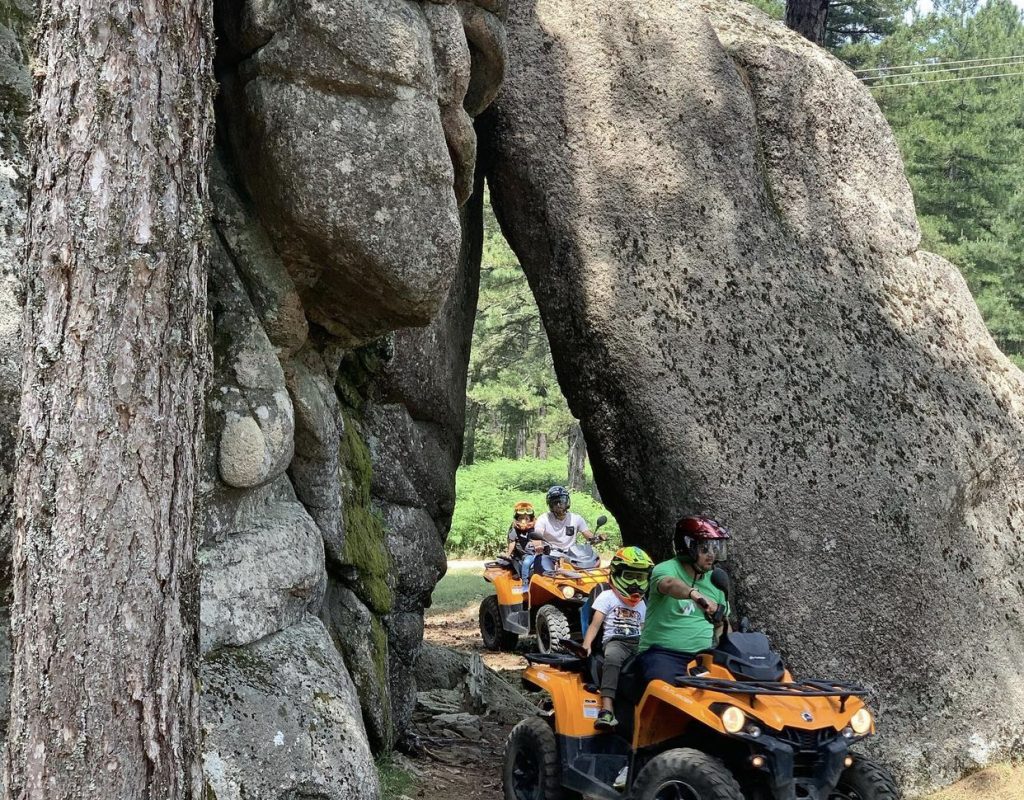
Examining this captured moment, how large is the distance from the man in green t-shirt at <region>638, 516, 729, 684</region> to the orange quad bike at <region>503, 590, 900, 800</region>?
0.13 metres

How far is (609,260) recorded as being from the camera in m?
7.87

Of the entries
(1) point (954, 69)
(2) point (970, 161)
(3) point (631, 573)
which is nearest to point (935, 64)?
(1) point (954, 69)

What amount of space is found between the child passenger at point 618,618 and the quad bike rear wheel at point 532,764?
334mm

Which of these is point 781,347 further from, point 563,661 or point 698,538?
point 563,661

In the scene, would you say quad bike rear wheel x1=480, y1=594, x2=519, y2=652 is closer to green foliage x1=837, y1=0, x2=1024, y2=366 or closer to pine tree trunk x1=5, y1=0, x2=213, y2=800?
pine tree trunk x1=5, y1=0, x2=213, y2=800

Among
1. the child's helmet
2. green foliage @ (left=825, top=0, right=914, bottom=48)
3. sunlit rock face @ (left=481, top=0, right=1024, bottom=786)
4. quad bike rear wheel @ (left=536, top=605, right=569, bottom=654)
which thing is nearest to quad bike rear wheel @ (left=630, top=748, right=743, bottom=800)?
the child's helmet

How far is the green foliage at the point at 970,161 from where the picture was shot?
22.3m

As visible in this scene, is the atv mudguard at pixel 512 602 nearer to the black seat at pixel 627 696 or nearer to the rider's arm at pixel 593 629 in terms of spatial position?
the rider's arm at pixel 593 629

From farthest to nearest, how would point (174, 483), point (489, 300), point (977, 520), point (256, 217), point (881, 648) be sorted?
point (489, 300) → point (977, 520) → point (881, 648) → point (256, 217) → point (174, 483)

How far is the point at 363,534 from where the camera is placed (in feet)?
22.7

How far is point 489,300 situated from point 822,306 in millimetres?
12915

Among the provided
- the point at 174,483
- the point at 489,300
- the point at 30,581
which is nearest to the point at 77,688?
the point at 30,581

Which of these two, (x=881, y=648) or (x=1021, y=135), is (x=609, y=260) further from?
(x=1021, y=135)

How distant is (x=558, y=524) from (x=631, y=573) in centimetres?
393
